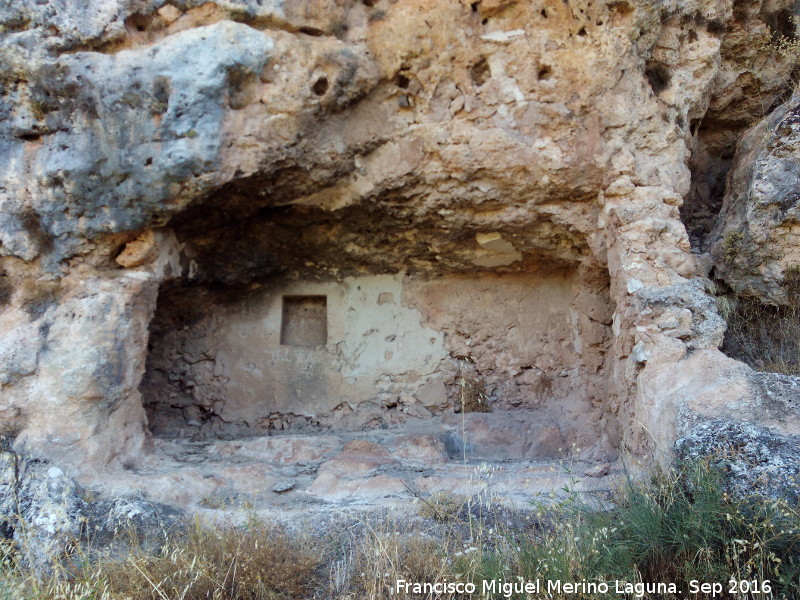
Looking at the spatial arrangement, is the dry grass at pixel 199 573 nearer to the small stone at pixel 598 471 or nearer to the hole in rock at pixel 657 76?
the small stone at pixel 598 471

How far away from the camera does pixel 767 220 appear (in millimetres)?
3918

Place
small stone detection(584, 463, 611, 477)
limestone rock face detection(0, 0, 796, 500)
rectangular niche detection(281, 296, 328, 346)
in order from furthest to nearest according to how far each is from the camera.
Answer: rectangular niche detection(281, 296, 328, 346) → limestone rock face detection(0, 0, 796, 500) → small stone detection(584, 463, 611, 477)

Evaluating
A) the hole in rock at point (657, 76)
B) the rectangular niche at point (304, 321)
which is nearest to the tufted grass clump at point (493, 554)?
the rectangular niche at point (304, 321)

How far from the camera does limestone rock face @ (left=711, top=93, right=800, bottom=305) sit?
386 cm

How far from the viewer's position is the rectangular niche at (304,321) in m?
5.21

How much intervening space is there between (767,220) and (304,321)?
10.9ft

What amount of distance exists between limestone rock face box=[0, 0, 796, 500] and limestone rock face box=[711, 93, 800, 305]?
2 cm

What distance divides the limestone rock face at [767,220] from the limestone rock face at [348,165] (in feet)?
0.08

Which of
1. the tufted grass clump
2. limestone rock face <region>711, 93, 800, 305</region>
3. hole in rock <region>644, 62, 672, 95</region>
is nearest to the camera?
the tufted grass clump

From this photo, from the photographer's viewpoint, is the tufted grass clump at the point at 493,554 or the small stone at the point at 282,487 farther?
the small stone at the point at 282,487

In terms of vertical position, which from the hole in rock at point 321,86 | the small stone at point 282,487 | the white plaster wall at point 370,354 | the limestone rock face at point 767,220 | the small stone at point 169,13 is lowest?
the small stone at point 282,487

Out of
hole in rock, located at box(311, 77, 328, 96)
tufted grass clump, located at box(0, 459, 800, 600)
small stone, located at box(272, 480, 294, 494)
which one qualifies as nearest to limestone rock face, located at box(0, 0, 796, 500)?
hole in rock, located at box(311, 77, 328, 96)

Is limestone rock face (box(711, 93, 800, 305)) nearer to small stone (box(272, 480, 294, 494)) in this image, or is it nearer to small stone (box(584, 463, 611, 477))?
small stone (box(584, 463, 611, 477))

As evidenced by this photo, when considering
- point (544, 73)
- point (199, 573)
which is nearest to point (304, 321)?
point (544, 73)
